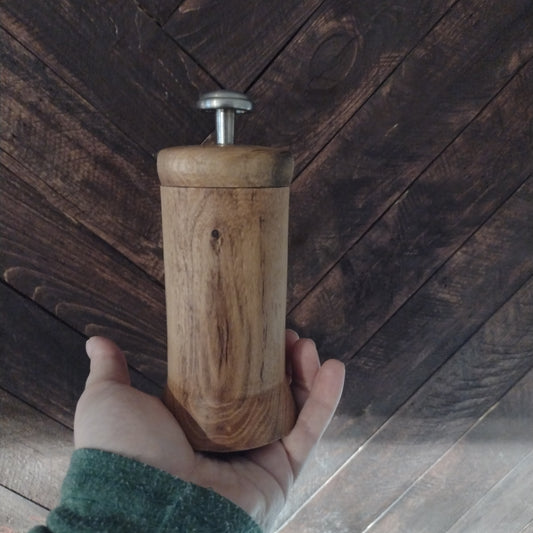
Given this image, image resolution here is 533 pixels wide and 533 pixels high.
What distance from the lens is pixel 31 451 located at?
811mm

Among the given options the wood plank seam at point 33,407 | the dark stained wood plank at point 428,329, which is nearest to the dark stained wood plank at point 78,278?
the wood plank seam at point 33,407

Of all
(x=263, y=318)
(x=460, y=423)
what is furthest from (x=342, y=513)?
(x=263, y=318)

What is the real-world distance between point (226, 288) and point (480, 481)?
733 millimetres

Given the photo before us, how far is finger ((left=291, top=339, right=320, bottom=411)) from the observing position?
2.26 ft

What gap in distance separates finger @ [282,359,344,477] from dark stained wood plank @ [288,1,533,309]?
0.66 feet

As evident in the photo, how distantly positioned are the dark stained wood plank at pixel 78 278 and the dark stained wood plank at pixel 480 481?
1.76ft

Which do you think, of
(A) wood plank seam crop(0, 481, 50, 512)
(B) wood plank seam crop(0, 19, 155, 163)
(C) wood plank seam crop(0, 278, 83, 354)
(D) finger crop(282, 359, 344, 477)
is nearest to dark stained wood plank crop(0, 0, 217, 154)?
(B) wood plank seam crop(0, 19, 155, 163)

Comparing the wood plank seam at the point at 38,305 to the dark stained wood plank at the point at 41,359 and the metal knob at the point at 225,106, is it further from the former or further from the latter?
the metal knob at the point at 225,106

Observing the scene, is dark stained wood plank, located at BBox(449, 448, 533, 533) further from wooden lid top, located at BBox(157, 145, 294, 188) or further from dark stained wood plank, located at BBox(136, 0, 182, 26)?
dark stained wood plank, located at BBox(136, 0, 182, 26)

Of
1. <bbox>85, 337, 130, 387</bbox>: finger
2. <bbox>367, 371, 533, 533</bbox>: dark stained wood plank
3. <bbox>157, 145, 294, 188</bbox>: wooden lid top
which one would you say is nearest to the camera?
<bbox>157, 145, 294, 188</bbox>: wooden lid top

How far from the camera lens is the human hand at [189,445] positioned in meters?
0.53

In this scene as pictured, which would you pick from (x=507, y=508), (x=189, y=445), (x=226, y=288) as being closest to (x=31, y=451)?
(x=189, y=445)

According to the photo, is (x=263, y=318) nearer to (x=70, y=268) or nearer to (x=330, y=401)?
(x=330, y=401)

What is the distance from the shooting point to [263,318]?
0.54 metres
